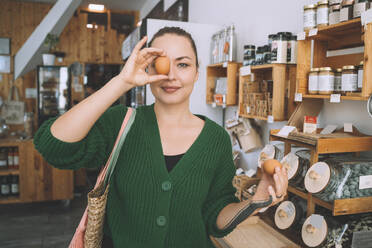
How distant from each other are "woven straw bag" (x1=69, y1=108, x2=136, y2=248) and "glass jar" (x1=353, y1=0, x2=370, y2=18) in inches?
46.9

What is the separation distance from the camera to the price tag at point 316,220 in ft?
5.38

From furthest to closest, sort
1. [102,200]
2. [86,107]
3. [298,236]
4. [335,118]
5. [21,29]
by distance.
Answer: [21,29]
[335,118]
[298,236]
[102,200]
[86,107]

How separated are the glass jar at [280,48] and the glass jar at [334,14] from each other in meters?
0.48

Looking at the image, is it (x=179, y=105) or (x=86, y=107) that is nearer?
(x=86, y=107)

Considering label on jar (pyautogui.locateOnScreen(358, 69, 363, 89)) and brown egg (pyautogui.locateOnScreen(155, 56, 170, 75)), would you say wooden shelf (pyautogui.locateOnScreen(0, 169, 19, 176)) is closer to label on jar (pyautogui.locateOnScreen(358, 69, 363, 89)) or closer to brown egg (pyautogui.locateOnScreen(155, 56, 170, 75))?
brown egg (pyautogui.locateOnScreen(155, 56, 170, 75))

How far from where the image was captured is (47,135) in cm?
106

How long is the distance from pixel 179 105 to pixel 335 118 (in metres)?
1.18

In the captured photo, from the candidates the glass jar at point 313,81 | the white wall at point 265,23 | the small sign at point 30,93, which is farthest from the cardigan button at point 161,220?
the small sign at point 30,93

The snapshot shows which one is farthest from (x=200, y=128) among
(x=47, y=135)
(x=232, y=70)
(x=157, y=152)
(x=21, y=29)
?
(x=21, y=29)

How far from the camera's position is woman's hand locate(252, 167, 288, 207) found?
1116 millimetres

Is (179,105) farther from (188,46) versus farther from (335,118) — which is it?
(335,118)

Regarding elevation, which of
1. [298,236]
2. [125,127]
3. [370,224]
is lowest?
[298,236]

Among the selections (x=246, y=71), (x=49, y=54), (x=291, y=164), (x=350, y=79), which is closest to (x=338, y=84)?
(x=350, y=79)

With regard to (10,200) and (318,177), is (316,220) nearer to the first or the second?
(318,177)
